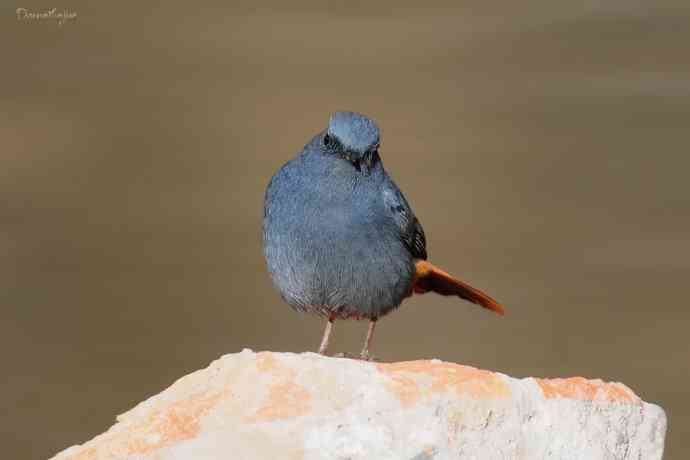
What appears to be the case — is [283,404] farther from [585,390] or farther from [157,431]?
[585,390]

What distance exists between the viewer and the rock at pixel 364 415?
3477 mm

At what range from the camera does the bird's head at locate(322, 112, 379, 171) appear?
4293 mm

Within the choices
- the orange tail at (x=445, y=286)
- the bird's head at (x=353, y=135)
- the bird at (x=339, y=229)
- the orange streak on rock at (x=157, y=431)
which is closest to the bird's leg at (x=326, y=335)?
the bird at (x=339, y=229)

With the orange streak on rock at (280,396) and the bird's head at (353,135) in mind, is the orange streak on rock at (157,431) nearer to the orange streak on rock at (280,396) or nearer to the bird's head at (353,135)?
the orange streak on rock at (280,396)

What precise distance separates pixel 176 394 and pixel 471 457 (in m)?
0.86

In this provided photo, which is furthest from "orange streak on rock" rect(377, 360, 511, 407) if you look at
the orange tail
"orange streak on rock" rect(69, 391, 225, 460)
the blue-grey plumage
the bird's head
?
the orange tail

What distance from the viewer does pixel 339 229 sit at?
4.39 meters

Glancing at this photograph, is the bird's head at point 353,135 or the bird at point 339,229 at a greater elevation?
the bird's head at point 353,135

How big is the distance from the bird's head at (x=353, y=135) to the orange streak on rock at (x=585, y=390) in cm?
96

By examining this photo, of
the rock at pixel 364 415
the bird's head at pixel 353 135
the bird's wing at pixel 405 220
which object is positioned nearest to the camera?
the rock at pixel 364 415

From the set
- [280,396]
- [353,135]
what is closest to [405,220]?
[353,135]

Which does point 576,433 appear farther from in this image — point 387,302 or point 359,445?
point 387,302

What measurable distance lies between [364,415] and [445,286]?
1.44m

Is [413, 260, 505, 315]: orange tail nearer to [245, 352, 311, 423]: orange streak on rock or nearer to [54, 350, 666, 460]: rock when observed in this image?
[54, 350, 666, 460]: rock
